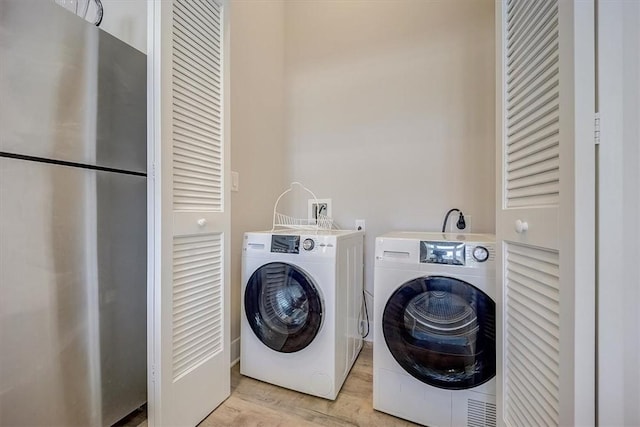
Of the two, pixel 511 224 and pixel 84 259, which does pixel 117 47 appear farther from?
pixel 511 224

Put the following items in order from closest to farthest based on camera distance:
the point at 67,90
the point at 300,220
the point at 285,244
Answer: the point at 67,90, the point at 285,244, the point at 300,220

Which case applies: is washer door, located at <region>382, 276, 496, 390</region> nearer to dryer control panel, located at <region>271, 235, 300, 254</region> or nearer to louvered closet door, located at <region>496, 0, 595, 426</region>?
louvered closet door, located at <region>496, 0, 595, 426</region>

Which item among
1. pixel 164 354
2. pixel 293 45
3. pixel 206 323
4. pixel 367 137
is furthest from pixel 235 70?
pixel 164 354

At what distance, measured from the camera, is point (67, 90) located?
2.88 feet

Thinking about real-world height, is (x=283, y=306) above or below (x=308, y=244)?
below

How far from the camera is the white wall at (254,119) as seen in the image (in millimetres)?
1759

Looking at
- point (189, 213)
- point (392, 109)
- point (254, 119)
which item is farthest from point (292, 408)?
point (392, 109)

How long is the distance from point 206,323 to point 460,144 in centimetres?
189

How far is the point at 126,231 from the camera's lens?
41.6 inches

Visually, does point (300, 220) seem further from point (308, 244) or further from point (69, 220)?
point (69, 220)

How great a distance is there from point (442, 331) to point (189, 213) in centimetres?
123

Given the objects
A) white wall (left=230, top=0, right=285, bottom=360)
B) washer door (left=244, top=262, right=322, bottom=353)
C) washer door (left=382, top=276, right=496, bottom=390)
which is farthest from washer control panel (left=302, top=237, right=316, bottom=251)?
white wall (left=230, top=0, right=285, bottom=360)
